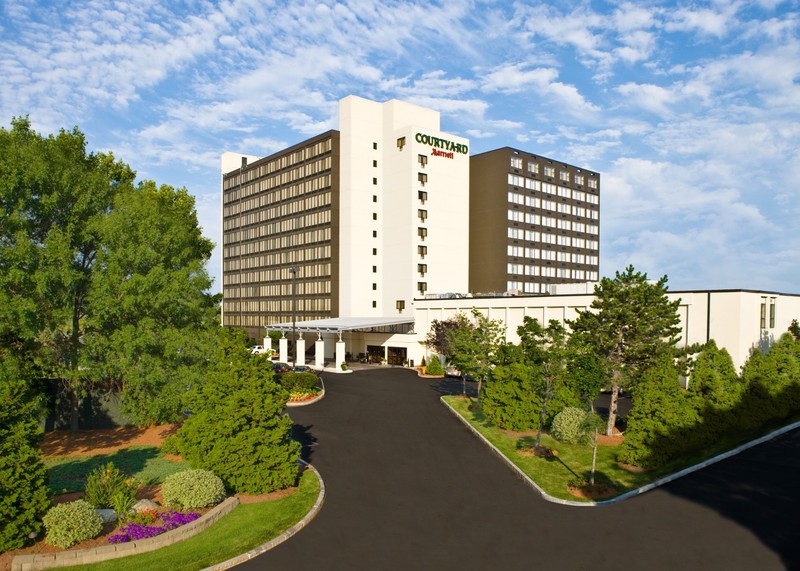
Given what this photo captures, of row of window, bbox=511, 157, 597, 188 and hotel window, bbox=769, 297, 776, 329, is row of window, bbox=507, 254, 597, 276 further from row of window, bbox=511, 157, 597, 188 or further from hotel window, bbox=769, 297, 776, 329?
hotel window, bbox=769, 297, 776, 329

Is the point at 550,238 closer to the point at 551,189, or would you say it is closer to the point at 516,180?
the point at 551,189

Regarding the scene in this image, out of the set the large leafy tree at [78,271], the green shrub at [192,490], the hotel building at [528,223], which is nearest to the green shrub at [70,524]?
the green shrub at [192,490]

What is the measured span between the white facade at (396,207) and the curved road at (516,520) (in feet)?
156

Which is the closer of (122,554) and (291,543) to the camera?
(122,554)

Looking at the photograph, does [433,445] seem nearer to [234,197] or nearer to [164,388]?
[164,388]

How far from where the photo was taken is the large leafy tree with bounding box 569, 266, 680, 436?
103 feet

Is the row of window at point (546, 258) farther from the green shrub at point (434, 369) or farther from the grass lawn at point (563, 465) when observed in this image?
the grass lawn at point (563, 465)

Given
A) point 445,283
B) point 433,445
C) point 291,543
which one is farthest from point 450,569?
point 445,283

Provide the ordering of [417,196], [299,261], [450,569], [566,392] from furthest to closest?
1. [299,261]
2. [417,196]
3. [566,392]
4. [450,569]

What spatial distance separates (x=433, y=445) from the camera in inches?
1233

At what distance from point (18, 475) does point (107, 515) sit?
359cm

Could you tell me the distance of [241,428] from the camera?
23859mm

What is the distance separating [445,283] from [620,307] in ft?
152

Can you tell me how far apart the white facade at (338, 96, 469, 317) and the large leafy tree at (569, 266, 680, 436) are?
42505 mm
